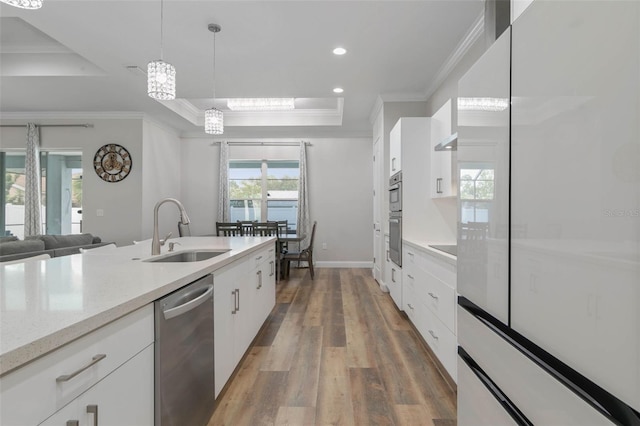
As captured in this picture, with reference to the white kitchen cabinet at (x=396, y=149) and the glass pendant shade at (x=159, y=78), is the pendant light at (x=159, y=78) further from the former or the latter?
the white kitchen cabinet at (x=396, y=149)

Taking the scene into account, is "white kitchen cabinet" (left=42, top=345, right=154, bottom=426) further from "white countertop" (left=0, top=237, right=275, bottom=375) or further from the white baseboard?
the white baseboard

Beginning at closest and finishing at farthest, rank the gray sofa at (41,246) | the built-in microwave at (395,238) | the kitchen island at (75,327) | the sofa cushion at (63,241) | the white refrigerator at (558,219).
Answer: the white refrigerator at (558,219), the kitchen island at (75,327), the gray sofa at (41,246), the built-in microwave at (395,238), the sofa cushion at (63,241)

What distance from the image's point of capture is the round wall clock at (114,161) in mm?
5223

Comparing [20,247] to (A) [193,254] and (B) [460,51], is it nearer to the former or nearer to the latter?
(A) [193,254]

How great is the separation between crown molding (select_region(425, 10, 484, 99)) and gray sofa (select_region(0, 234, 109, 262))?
456cm

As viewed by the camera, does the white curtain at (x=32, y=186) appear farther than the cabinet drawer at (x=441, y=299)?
Yes

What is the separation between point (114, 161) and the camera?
5230 millimetres

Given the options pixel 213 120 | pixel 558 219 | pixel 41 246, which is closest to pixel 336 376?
pixel 558 219

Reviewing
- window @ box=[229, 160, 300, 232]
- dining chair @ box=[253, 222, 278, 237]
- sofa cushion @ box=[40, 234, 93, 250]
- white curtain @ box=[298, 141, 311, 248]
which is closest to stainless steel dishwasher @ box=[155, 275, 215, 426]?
sofa cushion @ box=[40, 234, 93, 250]

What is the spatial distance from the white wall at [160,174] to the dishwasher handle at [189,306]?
453cm

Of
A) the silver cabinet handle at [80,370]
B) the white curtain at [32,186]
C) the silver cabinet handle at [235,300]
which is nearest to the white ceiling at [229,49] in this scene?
the white curtain at [32,186]

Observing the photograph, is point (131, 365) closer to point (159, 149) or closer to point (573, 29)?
point (573, 29)

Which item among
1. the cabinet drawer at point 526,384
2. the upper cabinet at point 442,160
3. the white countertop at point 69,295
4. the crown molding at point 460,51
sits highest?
the crown molding at point 460,51

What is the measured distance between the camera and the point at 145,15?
2.58 meters
